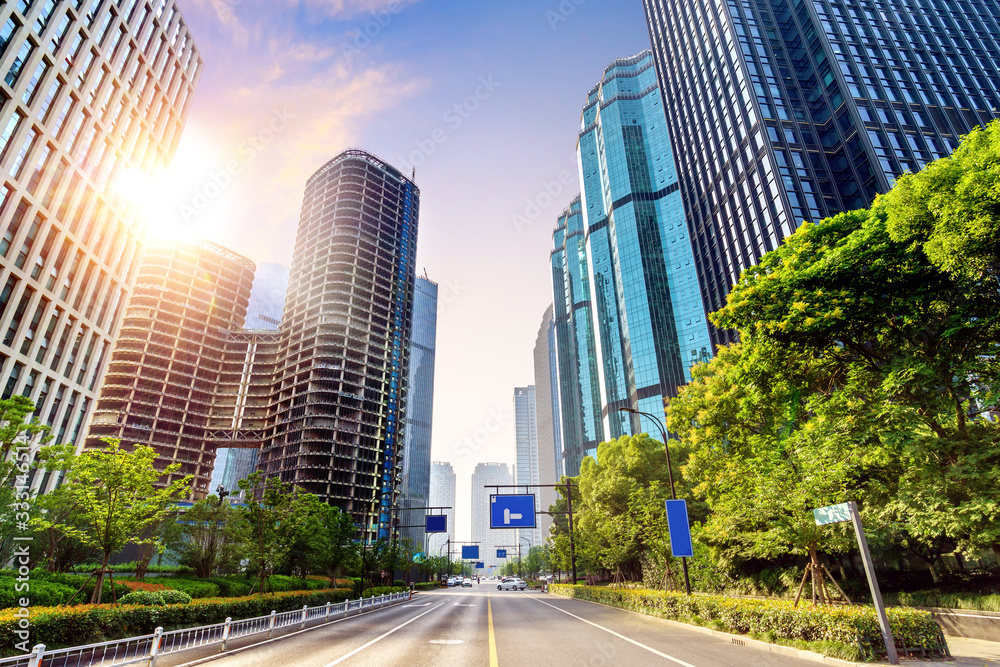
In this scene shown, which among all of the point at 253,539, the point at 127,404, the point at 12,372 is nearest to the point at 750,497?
the point at 253,539

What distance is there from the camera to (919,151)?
5319 cm

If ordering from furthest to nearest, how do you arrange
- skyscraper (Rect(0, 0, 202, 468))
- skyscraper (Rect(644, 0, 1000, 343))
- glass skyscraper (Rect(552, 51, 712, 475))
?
1. glass skyscraper (Rect(552, 51, 712, 475))
2. skyscraper (Rect(644, 0, 1000, 343))
3. skyscraper (Rect(0, 0, 202, 468))

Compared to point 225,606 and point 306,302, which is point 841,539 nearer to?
point 225,606

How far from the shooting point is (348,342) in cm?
11738

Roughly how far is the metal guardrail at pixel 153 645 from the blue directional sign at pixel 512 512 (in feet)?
41.6

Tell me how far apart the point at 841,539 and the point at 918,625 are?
8068mm

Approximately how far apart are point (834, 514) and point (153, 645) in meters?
15.4

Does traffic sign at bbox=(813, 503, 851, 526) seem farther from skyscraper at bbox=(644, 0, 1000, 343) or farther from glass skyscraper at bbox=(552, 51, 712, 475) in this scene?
glass skyscraper at bbox=(552, 51, 712, 475)

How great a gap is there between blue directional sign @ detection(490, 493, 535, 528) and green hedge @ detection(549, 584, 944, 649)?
16668 millimetres

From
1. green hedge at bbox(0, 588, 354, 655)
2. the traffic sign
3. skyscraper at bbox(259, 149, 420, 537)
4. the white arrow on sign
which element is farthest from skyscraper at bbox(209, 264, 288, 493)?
the traffic sign

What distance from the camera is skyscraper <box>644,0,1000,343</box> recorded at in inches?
2131

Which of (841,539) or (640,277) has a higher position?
(640,277)

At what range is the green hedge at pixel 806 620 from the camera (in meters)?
10.0

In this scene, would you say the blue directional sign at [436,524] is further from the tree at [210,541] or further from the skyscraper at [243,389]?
the skyscraper at [243,389]
